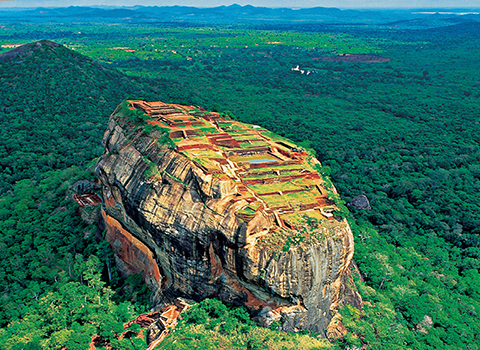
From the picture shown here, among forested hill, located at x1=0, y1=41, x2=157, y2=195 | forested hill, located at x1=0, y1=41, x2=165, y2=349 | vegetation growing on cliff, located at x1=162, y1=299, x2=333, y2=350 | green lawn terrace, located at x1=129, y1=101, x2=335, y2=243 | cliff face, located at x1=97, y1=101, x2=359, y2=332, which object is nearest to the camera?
vegetation growing on cliff, located at x1=162, y1=299, x2=333, y2=350

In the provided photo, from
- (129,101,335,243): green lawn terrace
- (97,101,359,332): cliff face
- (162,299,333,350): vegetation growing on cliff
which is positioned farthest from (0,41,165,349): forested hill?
(129,101,335,243): green lawn terrace

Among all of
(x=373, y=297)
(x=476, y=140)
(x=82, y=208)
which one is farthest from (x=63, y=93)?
(x=476, y=140)

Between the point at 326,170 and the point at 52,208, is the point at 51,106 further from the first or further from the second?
the point at 326,170

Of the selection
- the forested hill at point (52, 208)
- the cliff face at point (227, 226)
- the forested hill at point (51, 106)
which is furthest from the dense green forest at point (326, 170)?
the cliff face at point (227, 226)

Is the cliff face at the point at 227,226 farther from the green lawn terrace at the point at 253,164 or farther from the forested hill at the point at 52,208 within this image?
the forested hill at the point at 52,208

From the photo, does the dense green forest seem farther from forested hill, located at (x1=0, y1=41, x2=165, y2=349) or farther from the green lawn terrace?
the green lawn terrace

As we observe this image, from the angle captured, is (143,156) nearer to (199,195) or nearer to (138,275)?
(199,195)
